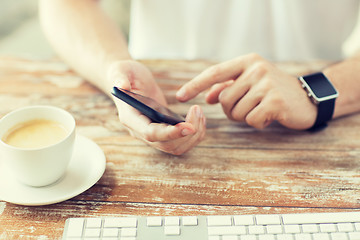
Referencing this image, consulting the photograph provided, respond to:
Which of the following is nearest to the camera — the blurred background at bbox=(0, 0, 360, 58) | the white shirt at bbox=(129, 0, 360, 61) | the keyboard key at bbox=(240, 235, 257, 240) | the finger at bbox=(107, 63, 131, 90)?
the keyboard key at bbox=(240, 235, 257, 240)

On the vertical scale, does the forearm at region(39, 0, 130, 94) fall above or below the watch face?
below

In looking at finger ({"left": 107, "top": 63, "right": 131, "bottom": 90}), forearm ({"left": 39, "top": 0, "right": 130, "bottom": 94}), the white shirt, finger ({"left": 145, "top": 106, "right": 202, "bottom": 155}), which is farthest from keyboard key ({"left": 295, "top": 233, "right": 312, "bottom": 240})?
the white shirt

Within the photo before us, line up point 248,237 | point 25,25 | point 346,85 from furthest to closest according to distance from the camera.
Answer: point 25,25 < point 346,85 < point 248,237

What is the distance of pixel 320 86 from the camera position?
787mm

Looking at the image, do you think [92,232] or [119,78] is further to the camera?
[119,78]

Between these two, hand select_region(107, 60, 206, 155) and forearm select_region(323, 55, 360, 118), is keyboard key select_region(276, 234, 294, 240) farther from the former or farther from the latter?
forearm select_region(323, 55, 360, 118)

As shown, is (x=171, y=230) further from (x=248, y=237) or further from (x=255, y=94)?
(x=255, y=94)

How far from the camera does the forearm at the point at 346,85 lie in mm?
819

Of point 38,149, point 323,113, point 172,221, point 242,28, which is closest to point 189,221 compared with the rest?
point 172,221

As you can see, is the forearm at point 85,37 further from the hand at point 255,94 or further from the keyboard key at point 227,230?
the keyboard key at point 227,230

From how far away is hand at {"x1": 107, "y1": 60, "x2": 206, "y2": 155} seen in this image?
589 mm

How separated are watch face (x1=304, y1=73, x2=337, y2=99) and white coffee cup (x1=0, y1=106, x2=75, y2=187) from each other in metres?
0.50

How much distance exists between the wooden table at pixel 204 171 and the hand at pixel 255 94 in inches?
1.3

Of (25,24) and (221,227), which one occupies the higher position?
(221,227)
